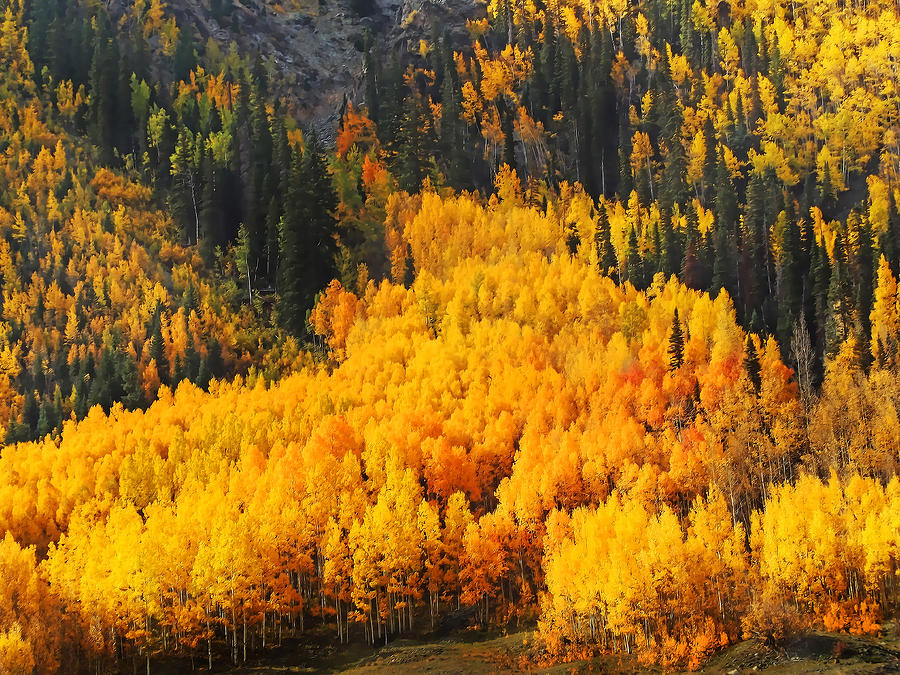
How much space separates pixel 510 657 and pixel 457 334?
2066 inches

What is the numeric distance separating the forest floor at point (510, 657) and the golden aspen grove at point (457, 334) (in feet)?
5.55

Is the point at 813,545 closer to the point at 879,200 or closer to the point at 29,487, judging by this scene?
the point at 879,200

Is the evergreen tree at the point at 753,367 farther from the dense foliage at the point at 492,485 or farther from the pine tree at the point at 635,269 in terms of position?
the pine tree at the point at 635,269

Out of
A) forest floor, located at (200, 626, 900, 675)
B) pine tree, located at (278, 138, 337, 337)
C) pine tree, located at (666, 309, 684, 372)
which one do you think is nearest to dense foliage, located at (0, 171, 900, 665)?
pine tree, located at (666, 309, 684, 372)

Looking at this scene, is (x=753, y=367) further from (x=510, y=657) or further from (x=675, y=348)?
(x=510, y=657)

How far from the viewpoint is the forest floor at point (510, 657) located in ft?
195

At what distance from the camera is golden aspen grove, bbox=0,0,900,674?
7062 cm

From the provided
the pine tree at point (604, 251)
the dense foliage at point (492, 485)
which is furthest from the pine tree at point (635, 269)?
the pine tree at point (604, 251)

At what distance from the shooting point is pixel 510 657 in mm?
67562

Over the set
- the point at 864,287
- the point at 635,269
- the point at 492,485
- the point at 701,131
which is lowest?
the point at 492,485

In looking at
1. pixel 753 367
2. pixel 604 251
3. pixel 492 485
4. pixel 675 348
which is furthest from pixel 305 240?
pixel 753 367

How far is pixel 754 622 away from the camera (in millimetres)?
63656

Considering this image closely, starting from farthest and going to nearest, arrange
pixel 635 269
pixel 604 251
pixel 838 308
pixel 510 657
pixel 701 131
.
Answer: pixel 701 131 < pixel 604 251 < pixel 635 269 < pixel 838 308 < pixel 510 657

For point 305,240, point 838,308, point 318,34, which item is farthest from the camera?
point 318,34
